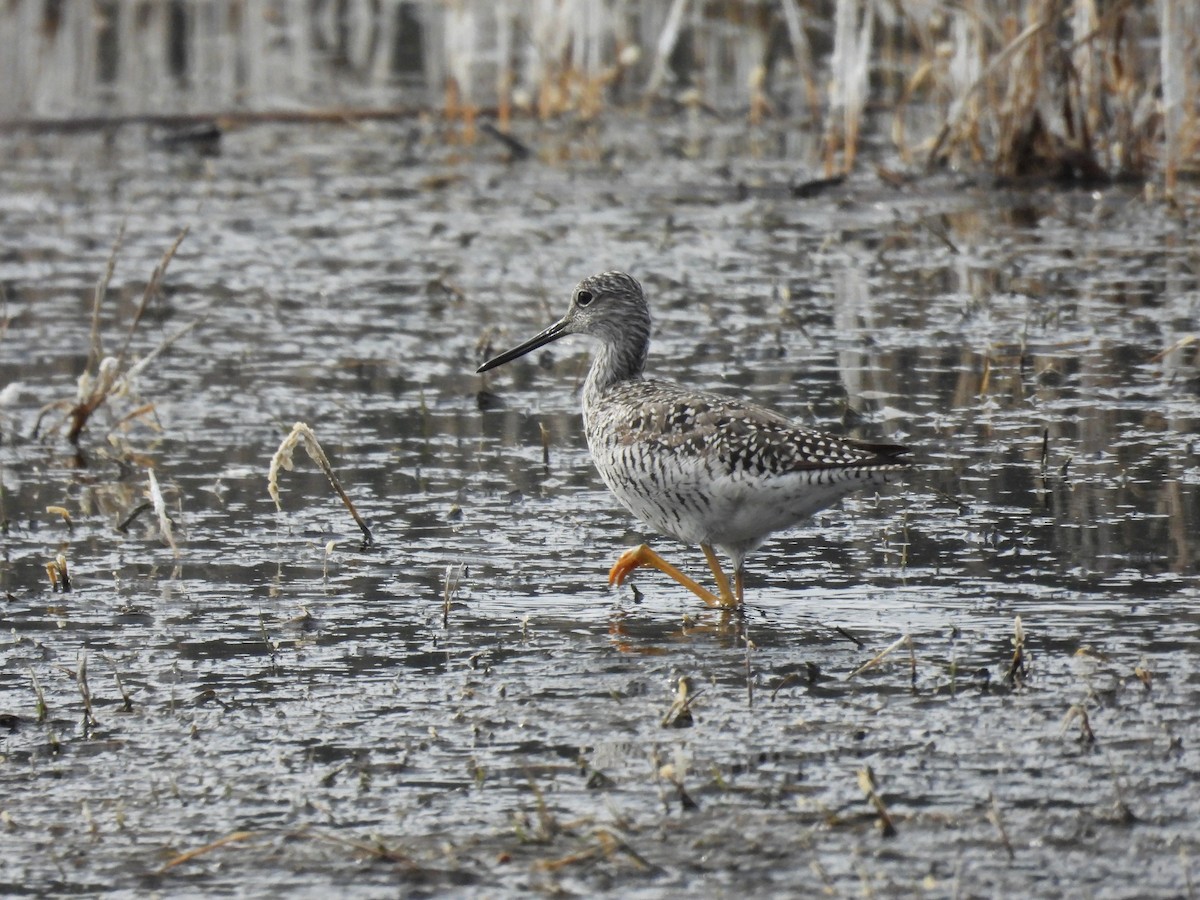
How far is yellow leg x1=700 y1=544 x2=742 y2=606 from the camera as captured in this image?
6602 millimetres

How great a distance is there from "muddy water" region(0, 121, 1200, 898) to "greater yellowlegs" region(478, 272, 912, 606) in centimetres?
25

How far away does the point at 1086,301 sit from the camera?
11094 millimetres

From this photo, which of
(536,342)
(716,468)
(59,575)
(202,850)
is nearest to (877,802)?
(202,850)

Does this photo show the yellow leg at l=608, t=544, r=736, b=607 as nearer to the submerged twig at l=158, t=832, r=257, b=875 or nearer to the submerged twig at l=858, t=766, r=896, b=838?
the submerged twig at l=858, t=766, r=896, b=838

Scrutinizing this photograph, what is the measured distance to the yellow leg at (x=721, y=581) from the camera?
660 centimetres

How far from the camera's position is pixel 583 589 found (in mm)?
6855

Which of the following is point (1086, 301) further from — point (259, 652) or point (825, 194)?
point (259, 652)

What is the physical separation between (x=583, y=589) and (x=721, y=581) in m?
0.49

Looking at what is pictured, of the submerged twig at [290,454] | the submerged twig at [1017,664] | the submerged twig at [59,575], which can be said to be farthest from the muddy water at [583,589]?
the submerged twig at [290,454]

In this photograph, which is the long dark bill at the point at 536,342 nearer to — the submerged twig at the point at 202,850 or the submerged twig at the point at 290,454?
the submerged twig at the point at 290,454

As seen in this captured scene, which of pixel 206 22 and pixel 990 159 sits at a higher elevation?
pixel 206 22

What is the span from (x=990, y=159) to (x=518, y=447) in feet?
Answer: 22.8

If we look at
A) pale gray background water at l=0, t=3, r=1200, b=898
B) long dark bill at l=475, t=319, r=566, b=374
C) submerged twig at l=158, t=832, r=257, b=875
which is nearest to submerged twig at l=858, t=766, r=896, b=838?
pale gray background water at l=0, t=3, r=1200, b=898

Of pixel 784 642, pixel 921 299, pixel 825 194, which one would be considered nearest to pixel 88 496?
pixel 784 642
